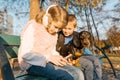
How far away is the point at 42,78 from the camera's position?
2.69 metres

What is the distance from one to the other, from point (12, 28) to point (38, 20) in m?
7.46

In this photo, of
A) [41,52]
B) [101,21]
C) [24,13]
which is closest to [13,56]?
[41,52]

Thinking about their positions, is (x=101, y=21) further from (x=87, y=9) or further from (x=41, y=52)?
(x=41, y=52)

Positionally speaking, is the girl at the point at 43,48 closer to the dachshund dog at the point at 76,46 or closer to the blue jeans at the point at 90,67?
the dachshund dog at the point at 76,46

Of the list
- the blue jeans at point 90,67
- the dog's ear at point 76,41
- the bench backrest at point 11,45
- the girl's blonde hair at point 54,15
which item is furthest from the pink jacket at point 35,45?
the blue jeans at point 90,67

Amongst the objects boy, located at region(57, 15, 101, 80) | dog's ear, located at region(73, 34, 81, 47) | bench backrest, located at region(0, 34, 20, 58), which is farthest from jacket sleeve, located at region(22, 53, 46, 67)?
dog's ear, located at region(73, 34, 81, 47)

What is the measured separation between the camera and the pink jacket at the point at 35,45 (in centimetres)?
255

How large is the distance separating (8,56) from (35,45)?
1.28 feet

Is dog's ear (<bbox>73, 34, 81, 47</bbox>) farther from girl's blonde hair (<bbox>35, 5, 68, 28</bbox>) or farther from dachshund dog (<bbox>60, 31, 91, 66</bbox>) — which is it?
girl's blonde hair (<bbox>35, 5, 68, 28</bbox>)

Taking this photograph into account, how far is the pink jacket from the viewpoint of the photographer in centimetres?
255

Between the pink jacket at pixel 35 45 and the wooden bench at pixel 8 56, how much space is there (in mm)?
145

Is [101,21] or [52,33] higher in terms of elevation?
[52,33]

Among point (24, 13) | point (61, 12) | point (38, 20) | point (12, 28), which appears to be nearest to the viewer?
point (61, 12)

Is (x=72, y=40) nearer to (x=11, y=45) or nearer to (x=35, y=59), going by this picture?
(x=11, y=45)
